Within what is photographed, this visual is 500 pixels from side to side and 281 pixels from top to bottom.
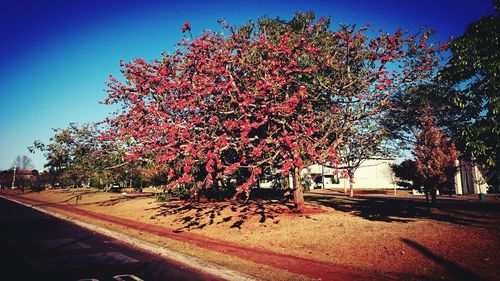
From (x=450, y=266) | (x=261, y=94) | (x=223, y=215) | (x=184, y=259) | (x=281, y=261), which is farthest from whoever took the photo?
(x=223, y=215)

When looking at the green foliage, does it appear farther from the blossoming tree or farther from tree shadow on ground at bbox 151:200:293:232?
tree shadow on ground at bbox 151:200:293:232

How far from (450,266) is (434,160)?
10.2 meters

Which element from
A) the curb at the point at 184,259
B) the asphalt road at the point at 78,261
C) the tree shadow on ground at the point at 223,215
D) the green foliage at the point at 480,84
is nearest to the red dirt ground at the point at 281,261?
the curb at the point at 184,259

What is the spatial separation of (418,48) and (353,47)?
280 centimetres

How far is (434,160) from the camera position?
15.6 meters

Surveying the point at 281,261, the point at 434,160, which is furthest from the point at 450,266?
the point at 434,160

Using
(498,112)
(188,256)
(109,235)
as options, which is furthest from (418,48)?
(109,235)

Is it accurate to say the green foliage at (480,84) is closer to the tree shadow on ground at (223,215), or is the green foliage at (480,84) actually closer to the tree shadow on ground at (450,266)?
the tree shadow on ground at (450,266)

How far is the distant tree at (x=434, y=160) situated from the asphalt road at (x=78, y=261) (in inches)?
553

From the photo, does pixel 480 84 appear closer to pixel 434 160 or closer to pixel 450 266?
pixel 450 266

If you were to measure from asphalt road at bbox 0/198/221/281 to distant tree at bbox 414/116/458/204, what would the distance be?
46.1 feet

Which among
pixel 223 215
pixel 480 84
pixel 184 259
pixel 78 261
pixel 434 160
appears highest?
pixel 480 84

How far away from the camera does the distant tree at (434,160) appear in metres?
15.5

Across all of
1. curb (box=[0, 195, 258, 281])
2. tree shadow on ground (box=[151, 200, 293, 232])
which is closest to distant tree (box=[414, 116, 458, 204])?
tree shadow on ground (box=[151, 200, 293, 232])
